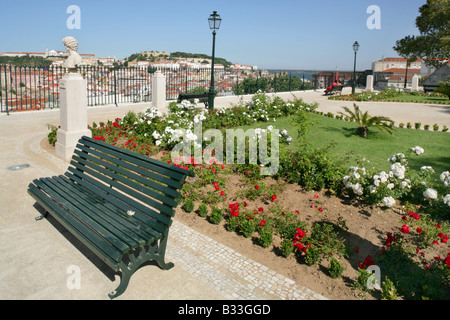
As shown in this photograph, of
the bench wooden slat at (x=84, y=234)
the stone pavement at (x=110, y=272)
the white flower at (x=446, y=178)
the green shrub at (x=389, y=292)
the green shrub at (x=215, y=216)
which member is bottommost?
the stone pavement at (x=110, y=272)

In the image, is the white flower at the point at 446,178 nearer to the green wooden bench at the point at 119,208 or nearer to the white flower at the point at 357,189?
the white flower at the point at 357,189

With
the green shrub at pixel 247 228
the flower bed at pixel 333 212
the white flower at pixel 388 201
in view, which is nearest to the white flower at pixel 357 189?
the flower bed at pixel 333 212

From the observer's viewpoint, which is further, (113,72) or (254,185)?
(113,72)

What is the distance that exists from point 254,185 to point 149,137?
3823 mm

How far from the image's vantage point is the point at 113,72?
14.7 metres

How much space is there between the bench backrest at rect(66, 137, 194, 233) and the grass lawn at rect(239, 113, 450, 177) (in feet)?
13.0

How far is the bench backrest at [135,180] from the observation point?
353cm

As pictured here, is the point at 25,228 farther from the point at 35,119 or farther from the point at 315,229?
the point at 35,119

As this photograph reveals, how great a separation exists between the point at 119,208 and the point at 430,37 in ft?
112

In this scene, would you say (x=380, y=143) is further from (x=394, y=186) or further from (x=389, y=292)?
(x=389, y=292)

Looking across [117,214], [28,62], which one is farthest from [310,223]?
[28,62]

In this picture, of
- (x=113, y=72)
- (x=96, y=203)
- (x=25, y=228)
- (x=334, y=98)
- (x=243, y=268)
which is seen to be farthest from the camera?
(x=334, y=98)

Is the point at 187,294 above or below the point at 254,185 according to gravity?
below

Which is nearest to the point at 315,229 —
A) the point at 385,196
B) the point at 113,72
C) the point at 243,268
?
the point at 243,268
